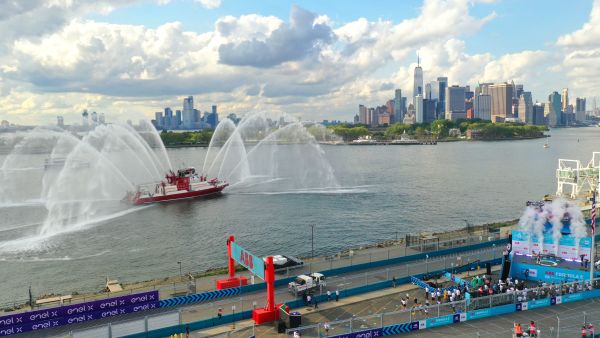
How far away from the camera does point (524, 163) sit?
158m

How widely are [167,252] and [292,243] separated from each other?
1504 centimetres

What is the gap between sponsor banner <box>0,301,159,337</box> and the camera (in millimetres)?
28656

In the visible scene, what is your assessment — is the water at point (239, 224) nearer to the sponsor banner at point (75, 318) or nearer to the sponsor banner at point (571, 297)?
the sponsor banner at point (75, 318)

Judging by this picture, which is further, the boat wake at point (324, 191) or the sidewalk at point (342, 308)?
the boat wake at point (324, 191)

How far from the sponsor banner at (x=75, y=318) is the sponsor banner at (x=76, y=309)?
0.18 m

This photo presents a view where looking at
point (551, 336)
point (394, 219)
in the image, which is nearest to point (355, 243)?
point (394, 219)

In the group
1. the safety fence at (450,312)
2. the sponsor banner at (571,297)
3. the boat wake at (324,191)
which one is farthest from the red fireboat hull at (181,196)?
the sponsor banner at (571,297)

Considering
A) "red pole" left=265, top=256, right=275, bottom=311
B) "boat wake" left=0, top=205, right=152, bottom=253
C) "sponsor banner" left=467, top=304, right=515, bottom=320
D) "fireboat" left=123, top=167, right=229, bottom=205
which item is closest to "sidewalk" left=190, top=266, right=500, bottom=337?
"red pole" left=265, top=256, right=275, bottom=311

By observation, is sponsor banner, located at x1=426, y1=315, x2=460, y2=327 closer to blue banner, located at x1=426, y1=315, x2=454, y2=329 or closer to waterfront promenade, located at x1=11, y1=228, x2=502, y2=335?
blue banner, located at x1=426, y1=315, x2=454, y2=329

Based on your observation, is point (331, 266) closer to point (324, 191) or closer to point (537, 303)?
point (537, 303)

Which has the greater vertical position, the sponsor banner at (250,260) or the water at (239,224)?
the sponsor banner at (250,260)

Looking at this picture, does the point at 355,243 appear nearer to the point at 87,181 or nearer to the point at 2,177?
the point at 87,181

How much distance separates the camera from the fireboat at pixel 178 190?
293 ft

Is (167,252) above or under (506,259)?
under
